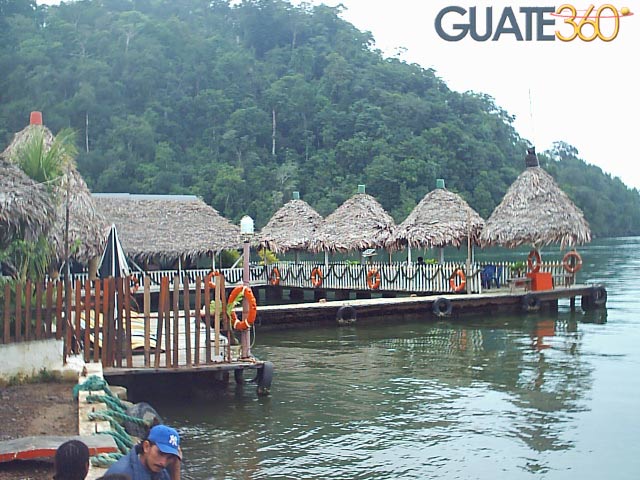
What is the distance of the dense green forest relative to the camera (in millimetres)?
50781

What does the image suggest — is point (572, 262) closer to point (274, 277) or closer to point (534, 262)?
point (534, 262)

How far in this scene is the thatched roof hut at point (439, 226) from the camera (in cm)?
2506

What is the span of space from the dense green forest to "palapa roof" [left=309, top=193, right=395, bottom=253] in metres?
19.2

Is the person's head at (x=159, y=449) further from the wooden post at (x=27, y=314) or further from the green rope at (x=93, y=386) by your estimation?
A: the wooden post at (x=27, y=314)

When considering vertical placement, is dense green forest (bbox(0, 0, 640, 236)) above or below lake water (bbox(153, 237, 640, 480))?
above

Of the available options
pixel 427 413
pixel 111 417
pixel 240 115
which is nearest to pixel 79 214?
pixel 427 413

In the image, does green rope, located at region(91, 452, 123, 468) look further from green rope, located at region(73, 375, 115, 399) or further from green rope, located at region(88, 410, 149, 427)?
green rope, located at region(73, 375, 115, 399)

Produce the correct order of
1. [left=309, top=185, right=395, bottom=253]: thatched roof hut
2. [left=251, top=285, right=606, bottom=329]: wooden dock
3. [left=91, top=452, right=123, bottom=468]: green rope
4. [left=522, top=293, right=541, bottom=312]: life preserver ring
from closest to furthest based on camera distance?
[left=91, top=452, right=123, bottom=468]: green rope, [left=251, top=285, right=606, bottom=329]: wooden dock, [left=522, top=293, right=541, bottom=312]: life preserver ring, [left=309, top=185, right=395, bottom=253]: thatched roof hut

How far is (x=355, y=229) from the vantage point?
27828 mm

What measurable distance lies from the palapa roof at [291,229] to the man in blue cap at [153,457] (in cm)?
2497

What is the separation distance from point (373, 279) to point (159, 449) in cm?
2178

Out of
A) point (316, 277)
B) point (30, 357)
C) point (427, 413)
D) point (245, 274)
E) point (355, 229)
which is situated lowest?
point (427, 413)

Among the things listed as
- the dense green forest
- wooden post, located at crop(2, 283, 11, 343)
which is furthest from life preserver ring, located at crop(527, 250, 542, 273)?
the dense green forest

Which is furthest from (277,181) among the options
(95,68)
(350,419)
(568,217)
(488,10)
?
(350,419)
